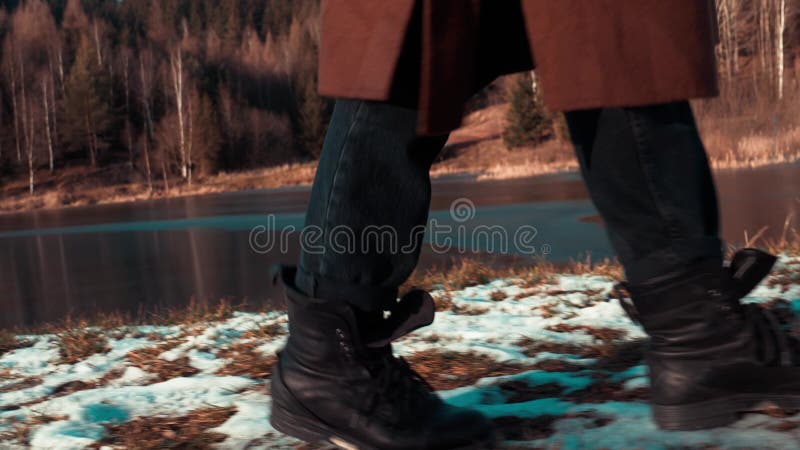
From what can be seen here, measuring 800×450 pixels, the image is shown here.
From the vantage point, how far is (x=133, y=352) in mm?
2340

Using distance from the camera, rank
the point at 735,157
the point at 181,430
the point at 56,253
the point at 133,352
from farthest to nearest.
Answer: the point at 735,157 → the point at 56,253 → the point at 133,352 → the point at 181,430

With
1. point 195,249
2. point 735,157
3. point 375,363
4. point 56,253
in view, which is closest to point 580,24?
point 375,363

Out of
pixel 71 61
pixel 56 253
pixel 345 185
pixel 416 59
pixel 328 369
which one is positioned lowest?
pixel 56 253

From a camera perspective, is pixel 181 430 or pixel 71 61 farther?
pixel 71 61

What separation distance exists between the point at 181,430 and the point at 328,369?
463 millimetres

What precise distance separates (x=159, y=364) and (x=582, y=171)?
144 cm

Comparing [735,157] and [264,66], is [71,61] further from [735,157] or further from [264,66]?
[735,157]

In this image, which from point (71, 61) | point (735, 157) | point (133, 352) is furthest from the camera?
point (71, 61)

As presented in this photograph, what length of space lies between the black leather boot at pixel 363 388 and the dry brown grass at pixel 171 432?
28 centimetres

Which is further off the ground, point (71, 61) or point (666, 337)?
point (71, 61)

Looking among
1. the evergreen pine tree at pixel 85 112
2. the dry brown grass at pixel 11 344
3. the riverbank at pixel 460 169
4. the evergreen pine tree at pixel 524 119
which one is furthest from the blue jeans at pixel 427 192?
the evergreen pine tree at pixel 85 112

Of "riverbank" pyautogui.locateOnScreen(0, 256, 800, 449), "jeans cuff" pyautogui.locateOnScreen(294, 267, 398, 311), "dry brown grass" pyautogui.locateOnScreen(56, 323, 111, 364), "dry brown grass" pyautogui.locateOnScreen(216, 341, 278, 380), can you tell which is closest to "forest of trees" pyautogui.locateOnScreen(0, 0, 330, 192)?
"dry brown grass" pyautogui.locateOnScreen(56, 323, 111, 364)

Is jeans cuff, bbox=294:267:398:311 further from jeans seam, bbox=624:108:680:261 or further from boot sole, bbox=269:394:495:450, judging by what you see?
jeans seam, bbox=624:108:680:261

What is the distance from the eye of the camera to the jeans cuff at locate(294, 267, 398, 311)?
3.96 feet
